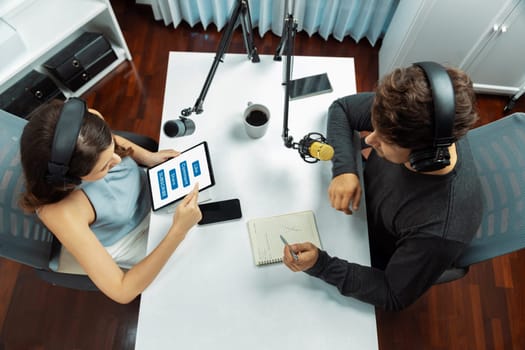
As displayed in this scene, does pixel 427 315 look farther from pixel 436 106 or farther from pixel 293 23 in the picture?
pixel 293 23

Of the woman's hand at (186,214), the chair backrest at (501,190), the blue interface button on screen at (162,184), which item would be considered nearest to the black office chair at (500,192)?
the chair backrest at (501,190)

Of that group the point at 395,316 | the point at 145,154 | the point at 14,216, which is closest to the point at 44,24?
the point at 145,154

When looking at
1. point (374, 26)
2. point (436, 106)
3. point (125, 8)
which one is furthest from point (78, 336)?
point (374, 26)

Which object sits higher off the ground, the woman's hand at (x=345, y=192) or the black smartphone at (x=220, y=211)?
the woman's hand at (x=345, y=192)

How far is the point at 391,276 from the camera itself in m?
0.93

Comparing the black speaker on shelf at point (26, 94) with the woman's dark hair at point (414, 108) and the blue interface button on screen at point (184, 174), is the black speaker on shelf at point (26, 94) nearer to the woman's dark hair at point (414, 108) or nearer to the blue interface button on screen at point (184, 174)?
the blue interface button on screen at point (184, 174)

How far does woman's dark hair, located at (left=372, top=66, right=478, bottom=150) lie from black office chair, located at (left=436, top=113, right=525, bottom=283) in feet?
1.00

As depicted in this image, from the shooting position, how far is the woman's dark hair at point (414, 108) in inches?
28.8

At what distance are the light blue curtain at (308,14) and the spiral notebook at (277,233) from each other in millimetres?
1408

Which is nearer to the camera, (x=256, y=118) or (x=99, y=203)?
(x=99, y=203)

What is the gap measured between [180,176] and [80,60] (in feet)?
4.46

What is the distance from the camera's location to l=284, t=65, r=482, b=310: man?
75 centimetres

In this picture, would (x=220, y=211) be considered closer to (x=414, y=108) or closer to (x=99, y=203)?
(x=99, y=203)

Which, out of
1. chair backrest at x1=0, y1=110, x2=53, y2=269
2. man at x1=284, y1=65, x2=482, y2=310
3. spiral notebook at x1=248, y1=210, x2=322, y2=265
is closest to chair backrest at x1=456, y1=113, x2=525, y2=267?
man at x1=284, y1=65, x2=482, y2=310
